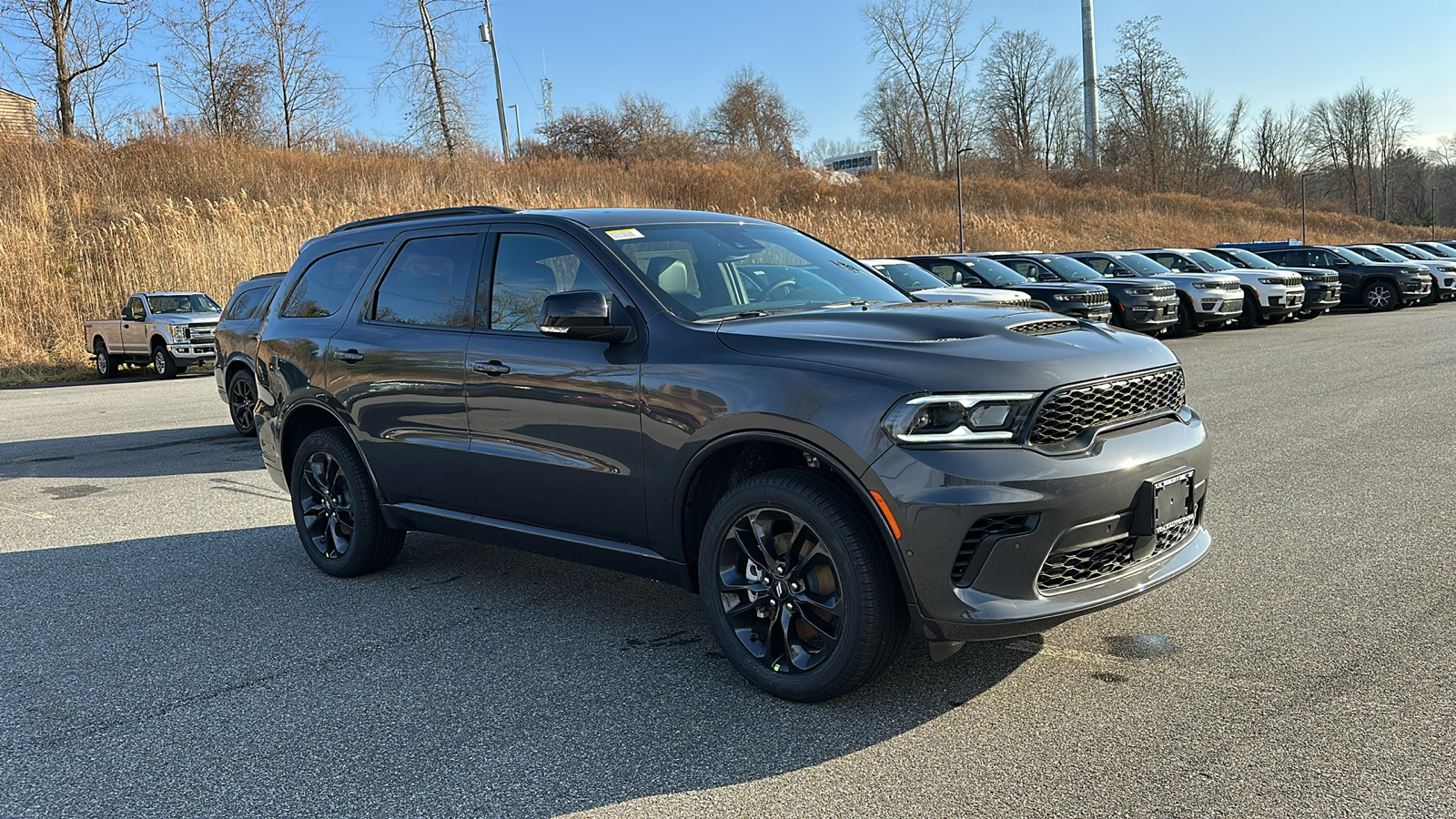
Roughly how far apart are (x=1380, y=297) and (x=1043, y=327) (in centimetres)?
2762

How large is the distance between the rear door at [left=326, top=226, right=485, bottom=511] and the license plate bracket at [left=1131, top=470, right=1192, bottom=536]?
2.87 metres

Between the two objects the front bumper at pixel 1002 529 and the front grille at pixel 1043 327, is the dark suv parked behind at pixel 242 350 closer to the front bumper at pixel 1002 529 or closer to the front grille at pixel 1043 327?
the front grille at pixel 1043 327

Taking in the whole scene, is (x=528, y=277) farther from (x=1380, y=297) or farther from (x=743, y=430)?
(x=1380, y=297)

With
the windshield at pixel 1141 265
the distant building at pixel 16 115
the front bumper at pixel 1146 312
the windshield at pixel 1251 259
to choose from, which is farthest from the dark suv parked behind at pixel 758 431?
the distant building at pixel 16 115

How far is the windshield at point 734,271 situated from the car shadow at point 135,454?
20.5 feet

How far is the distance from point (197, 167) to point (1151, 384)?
31982 millimetres

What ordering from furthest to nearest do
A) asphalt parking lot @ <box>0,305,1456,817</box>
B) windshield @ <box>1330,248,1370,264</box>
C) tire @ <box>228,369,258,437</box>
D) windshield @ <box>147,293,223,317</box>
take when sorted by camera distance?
1. windshield @ <box>1330,248,1370,264</box>
2. windshield @ <box>147,293,223,317</box>
3. tire @ <box>228,369,258,437</box>
4. asphalt parking lot @ <box>0,305,1456,817</box>

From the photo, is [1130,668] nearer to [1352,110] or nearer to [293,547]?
[293,547]

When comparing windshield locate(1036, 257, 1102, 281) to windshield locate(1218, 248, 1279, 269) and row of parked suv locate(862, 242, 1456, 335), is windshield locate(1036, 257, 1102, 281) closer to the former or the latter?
row of parked suv locate(862, 242, 1456, 335)

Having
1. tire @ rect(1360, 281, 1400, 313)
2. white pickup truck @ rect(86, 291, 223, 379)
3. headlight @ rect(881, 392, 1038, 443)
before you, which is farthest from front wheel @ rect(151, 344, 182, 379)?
tire @ rect(1360, 281, 1400, 313)

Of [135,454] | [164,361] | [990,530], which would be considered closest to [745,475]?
[990,530]

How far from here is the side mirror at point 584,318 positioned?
13.2ft

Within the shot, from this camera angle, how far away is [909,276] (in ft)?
51.6

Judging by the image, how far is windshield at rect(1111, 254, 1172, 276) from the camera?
21.7m
